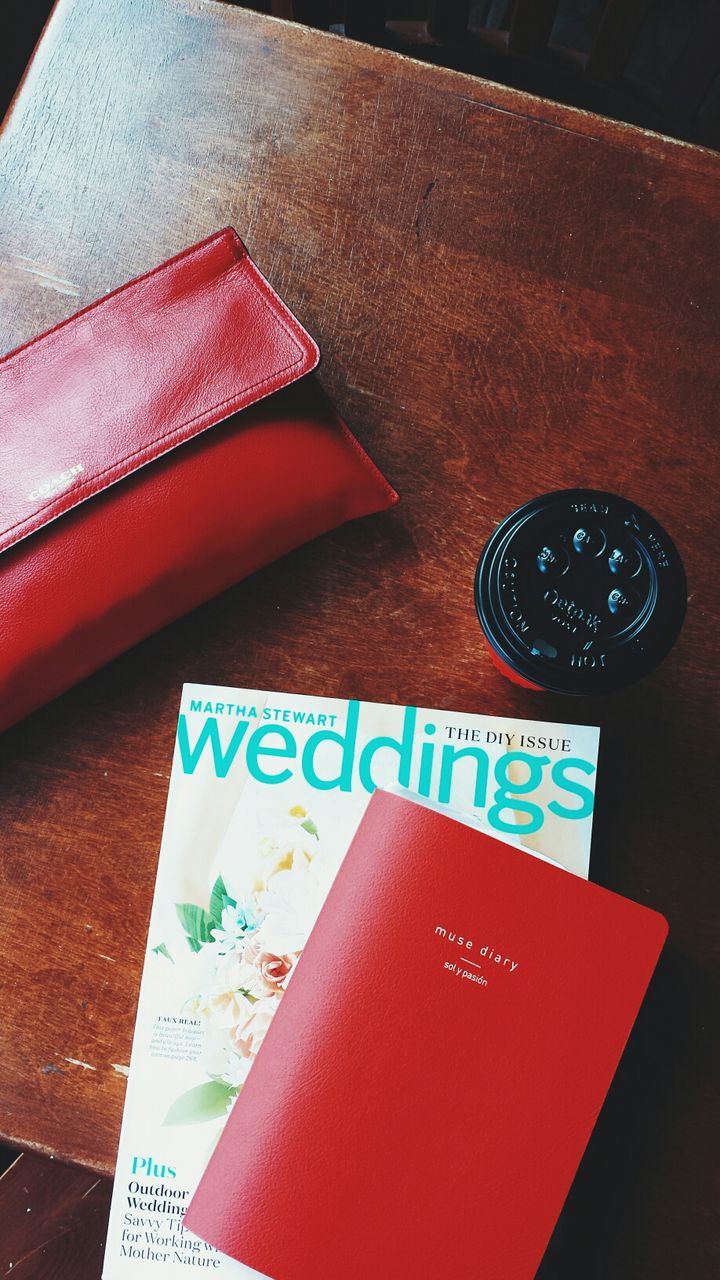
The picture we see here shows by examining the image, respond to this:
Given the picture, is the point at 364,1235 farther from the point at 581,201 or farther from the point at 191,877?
the point at 581,201

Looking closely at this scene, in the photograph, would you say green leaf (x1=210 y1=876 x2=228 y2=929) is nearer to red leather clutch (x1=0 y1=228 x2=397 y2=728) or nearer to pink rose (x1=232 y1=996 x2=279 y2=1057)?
pink rose (x1=232 y1=996 x2=279 y2=1057)

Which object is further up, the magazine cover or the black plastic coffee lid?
the black plastic coffee lid

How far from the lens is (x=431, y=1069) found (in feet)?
1.72

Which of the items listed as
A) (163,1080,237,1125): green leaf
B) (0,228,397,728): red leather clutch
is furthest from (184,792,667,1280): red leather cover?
(0,228,397,728): red leather clutch

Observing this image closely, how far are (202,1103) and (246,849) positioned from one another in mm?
155

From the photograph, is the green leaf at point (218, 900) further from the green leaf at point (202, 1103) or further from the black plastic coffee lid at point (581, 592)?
the black plastic coffee lid at point (581, 592)

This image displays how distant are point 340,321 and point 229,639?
0.24 metres

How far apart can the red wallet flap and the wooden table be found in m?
0.07

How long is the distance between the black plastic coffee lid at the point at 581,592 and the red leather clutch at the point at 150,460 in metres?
0.13

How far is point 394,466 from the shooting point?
623 mm

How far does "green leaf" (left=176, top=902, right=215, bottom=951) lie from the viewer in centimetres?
58

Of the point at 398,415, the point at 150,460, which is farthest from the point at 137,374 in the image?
the point at 398,415

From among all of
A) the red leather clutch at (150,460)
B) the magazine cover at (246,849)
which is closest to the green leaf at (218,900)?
the magazine cover at (246,849)

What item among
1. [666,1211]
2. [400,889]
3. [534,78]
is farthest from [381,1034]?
[534,78]
